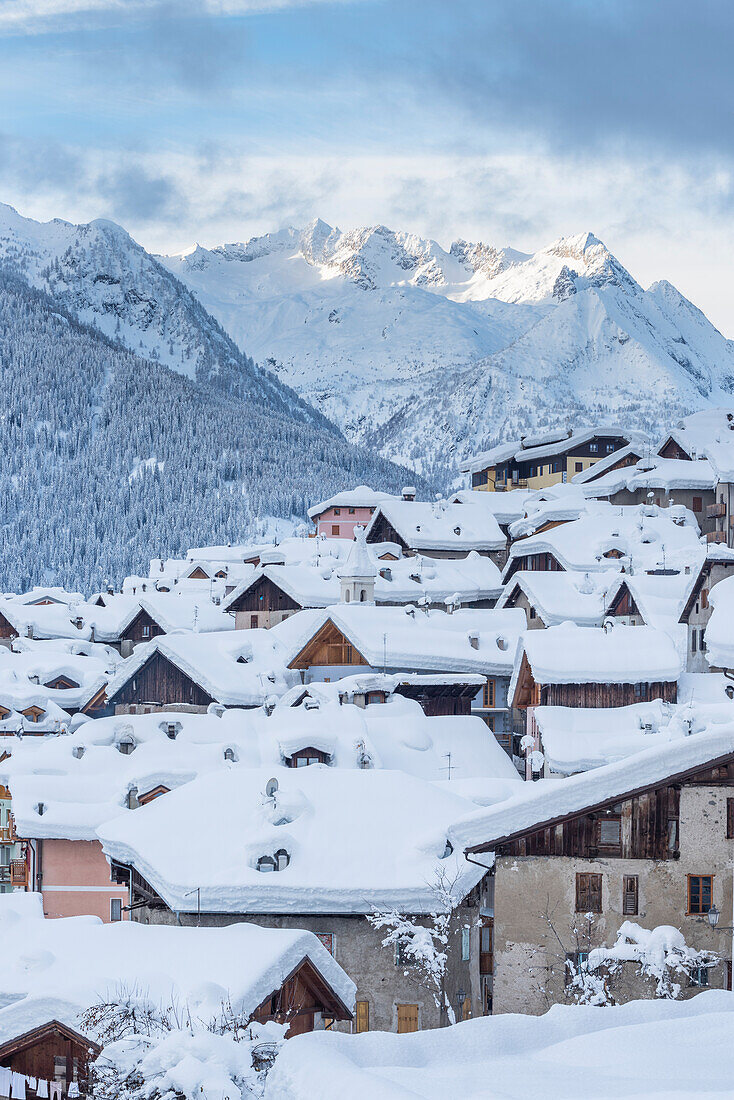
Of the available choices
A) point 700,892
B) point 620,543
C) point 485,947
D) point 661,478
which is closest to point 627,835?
point 700,892

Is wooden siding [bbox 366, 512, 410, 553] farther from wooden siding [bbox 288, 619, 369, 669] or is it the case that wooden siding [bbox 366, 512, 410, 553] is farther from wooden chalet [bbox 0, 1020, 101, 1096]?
wooden chalet [bbox 0, 1020, 101, 1096]

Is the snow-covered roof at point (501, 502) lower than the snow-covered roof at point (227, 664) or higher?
higher

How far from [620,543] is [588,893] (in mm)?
52511

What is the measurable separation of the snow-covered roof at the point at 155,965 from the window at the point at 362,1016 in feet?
13.5

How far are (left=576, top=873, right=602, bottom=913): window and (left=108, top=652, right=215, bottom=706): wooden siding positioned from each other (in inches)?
1522

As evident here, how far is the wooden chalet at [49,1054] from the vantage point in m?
18.5

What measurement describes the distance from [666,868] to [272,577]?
183 ft

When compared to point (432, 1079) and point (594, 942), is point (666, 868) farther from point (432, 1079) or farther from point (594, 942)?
point (432, 1079)

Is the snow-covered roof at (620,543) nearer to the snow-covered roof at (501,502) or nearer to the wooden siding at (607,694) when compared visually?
the snow-covered roof at (501,502)

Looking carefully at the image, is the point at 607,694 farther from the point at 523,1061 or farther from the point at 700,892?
the point at 523,1061

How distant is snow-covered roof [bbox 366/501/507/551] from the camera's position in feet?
298

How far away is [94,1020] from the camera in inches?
669

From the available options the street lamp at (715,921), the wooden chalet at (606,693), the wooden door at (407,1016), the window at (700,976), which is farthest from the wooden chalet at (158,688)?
the window at (700,976)

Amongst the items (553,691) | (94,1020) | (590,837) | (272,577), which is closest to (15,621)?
(272,577)
